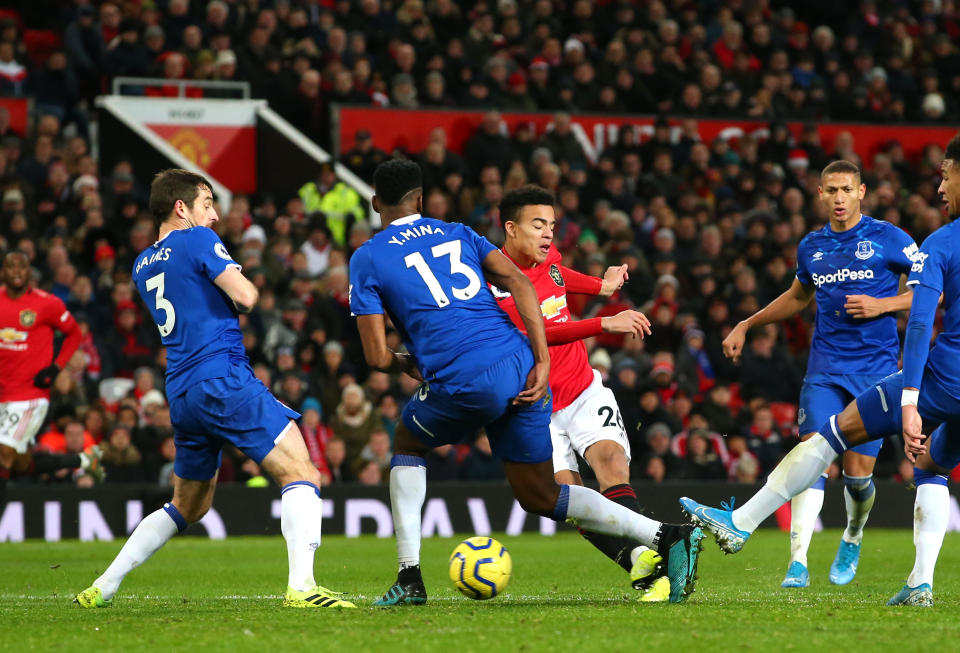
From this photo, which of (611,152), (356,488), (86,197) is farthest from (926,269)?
(611,152)

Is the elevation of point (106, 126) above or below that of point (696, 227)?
above

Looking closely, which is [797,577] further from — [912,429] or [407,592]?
[407,592]

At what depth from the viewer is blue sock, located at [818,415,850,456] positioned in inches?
290

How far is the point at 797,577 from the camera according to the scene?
877 cm

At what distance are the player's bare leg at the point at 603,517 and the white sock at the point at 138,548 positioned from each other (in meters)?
1.87

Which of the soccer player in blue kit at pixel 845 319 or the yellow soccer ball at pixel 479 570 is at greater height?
the soccer player in blue kit at pixel 845 319

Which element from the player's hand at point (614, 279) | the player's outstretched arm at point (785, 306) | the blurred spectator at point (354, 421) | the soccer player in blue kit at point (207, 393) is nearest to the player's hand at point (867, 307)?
the player's outstretched arm at point (785, 306)

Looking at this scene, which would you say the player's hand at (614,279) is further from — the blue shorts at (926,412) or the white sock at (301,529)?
the white sock at (301,529)

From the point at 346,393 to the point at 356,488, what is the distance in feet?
4.56

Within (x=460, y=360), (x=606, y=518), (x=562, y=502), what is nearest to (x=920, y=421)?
(x=606, y=518)

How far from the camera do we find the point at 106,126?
63.8 feet

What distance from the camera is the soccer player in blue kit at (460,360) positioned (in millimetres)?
6844

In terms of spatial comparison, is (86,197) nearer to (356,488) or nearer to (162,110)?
(162,110)

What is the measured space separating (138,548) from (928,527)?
13.5ft
